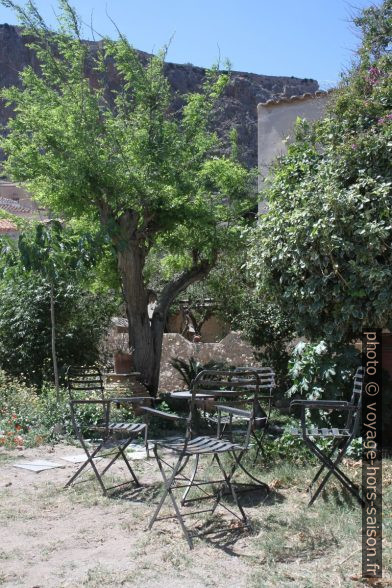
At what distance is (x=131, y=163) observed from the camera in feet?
32.2

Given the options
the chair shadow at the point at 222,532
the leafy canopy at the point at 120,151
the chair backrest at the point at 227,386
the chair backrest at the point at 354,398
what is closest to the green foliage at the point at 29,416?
the leafy canopy at the point at 120,151

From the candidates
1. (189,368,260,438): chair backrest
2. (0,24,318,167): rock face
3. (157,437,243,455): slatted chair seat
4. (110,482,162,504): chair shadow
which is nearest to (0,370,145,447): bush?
(110,482,162,504): chair shadow

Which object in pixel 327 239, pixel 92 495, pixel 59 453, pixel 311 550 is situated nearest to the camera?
pixel 311 550

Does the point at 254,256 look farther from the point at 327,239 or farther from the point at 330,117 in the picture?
the point at 330,117

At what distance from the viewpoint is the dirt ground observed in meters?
3.86

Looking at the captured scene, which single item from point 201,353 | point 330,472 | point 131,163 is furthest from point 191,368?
point 330,472

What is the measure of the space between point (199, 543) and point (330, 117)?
19.1 ft

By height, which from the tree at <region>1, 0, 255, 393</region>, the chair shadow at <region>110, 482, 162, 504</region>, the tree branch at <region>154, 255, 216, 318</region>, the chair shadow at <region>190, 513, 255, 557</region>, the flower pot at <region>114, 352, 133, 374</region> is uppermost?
the tree at <region>1, 0, 255, 393</region>

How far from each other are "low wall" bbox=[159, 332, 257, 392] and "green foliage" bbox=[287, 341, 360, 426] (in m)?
4.14

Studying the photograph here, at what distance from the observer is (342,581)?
12.2ft

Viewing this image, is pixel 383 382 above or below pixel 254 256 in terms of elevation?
below

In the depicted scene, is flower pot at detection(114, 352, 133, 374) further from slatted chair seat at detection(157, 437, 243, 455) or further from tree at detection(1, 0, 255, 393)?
slatted chair seat at detection(157, 437, 243, 455)

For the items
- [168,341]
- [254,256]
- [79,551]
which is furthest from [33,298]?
[79,551]

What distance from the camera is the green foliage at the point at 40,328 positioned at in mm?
11469
